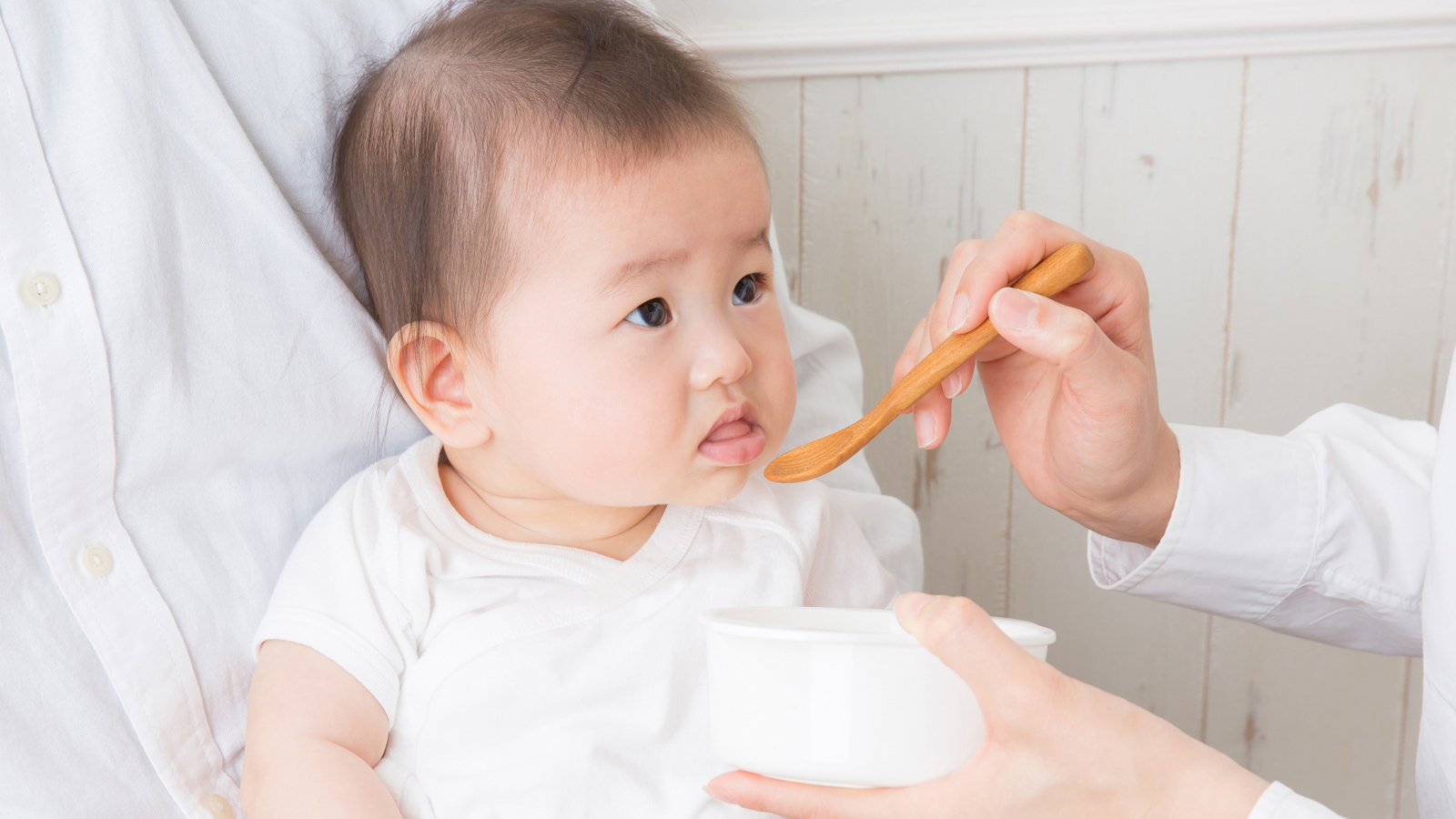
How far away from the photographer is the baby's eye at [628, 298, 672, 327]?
0.74 metres

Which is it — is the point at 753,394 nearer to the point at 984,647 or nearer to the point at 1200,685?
the point at 984,647

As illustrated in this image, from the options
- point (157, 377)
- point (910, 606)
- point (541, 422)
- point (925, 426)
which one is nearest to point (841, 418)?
point (925, 426)

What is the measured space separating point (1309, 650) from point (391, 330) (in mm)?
1133

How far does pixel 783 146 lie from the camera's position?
1307 millimetres

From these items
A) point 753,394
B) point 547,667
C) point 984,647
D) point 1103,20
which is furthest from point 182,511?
point 1103,20

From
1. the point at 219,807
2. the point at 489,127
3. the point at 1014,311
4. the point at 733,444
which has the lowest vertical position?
the point at 219,807

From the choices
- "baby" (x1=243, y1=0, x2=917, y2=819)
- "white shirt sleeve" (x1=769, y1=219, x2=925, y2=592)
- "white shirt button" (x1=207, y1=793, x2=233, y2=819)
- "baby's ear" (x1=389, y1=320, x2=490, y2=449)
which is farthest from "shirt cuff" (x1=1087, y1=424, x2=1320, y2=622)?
"white shirt button" (x1=207, y1=793, x2=233, y2=819)

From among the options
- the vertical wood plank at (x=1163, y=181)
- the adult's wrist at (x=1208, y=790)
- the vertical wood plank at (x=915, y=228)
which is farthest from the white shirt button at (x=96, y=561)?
the vertical wood plank at (x=1163, y=181)

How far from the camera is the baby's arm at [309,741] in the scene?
0.67 meters

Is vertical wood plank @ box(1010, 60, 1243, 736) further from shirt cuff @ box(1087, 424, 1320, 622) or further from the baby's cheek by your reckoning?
the baby's cheek

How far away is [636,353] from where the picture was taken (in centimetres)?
73

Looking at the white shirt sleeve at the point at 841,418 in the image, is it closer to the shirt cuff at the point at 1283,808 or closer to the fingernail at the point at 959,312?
the fingernail at the point at 959,312

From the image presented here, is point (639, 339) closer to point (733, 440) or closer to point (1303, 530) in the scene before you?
point (733, 440)

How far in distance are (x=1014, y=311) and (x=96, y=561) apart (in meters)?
0.61
